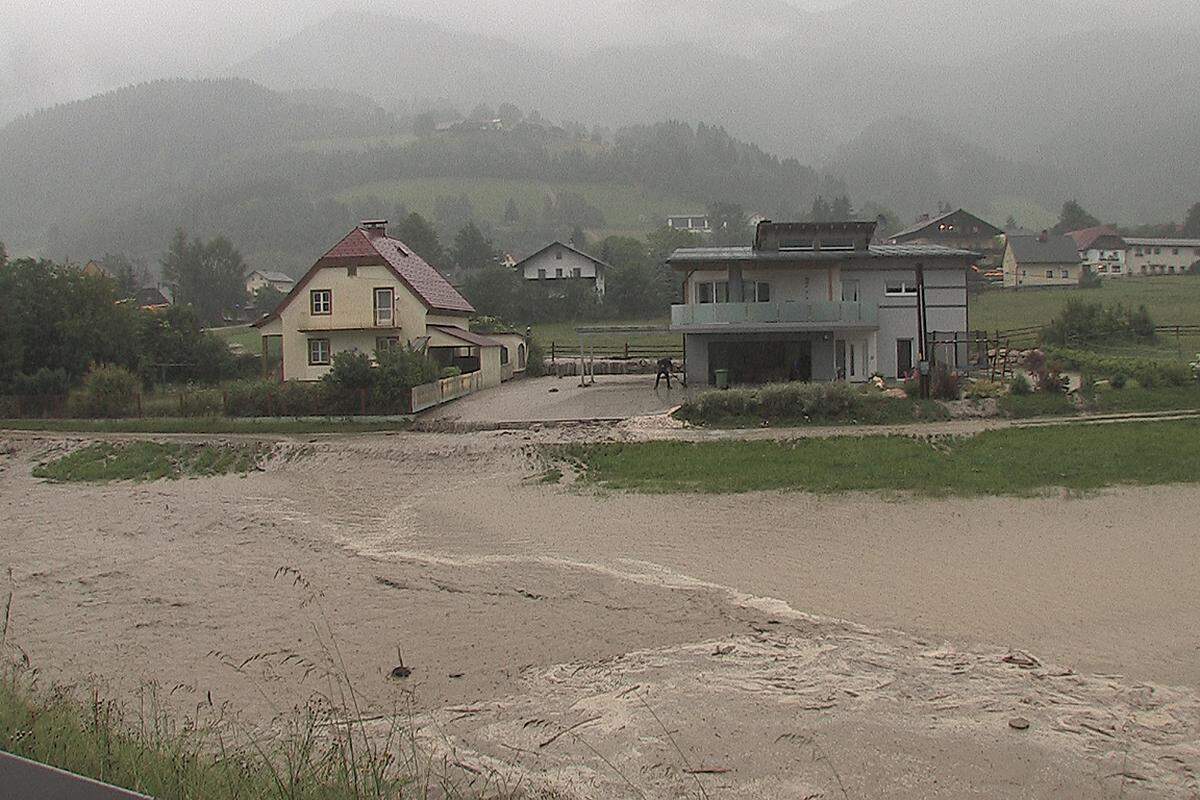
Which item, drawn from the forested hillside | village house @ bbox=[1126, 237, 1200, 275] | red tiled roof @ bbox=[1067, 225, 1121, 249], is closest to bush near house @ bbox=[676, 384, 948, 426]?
red tiled roof @ bbox=[1067, 225, 1121, 249]

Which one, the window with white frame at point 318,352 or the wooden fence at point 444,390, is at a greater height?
the window with white frame at point 318,352

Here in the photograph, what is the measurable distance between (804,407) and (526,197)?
6043 inches

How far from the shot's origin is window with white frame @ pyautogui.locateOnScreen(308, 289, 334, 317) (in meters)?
43.4

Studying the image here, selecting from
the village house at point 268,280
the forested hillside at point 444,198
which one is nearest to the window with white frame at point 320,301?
the village house at point 268,280

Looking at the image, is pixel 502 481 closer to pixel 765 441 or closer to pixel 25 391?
pixel 765 441

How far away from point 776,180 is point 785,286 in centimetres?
16475

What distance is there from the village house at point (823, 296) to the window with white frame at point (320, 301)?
52.6 ft

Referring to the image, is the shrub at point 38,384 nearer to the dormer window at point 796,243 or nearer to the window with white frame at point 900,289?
the dormer window at point 796,243

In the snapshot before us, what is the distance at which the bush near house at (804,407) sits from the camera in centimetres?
2719

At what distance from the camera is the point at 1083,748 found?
7.80 m

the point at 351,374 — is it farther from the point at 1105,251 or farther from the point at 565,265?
the point at 1105,251

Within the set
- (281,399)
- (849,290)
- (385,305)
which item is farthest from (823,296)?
(281,399)

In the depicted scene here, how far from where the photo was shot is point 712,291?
126ft

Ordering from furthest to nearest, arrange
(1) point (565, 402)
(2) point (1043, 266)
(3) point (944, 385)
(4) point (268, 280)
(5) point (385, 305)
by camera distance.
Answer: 1. (4) point (268, 280)
2. (2) point (1043, 266)
3. (5) point (385, 305)
4. (1) point (565, 402)
5. (3) point (944, 385)
